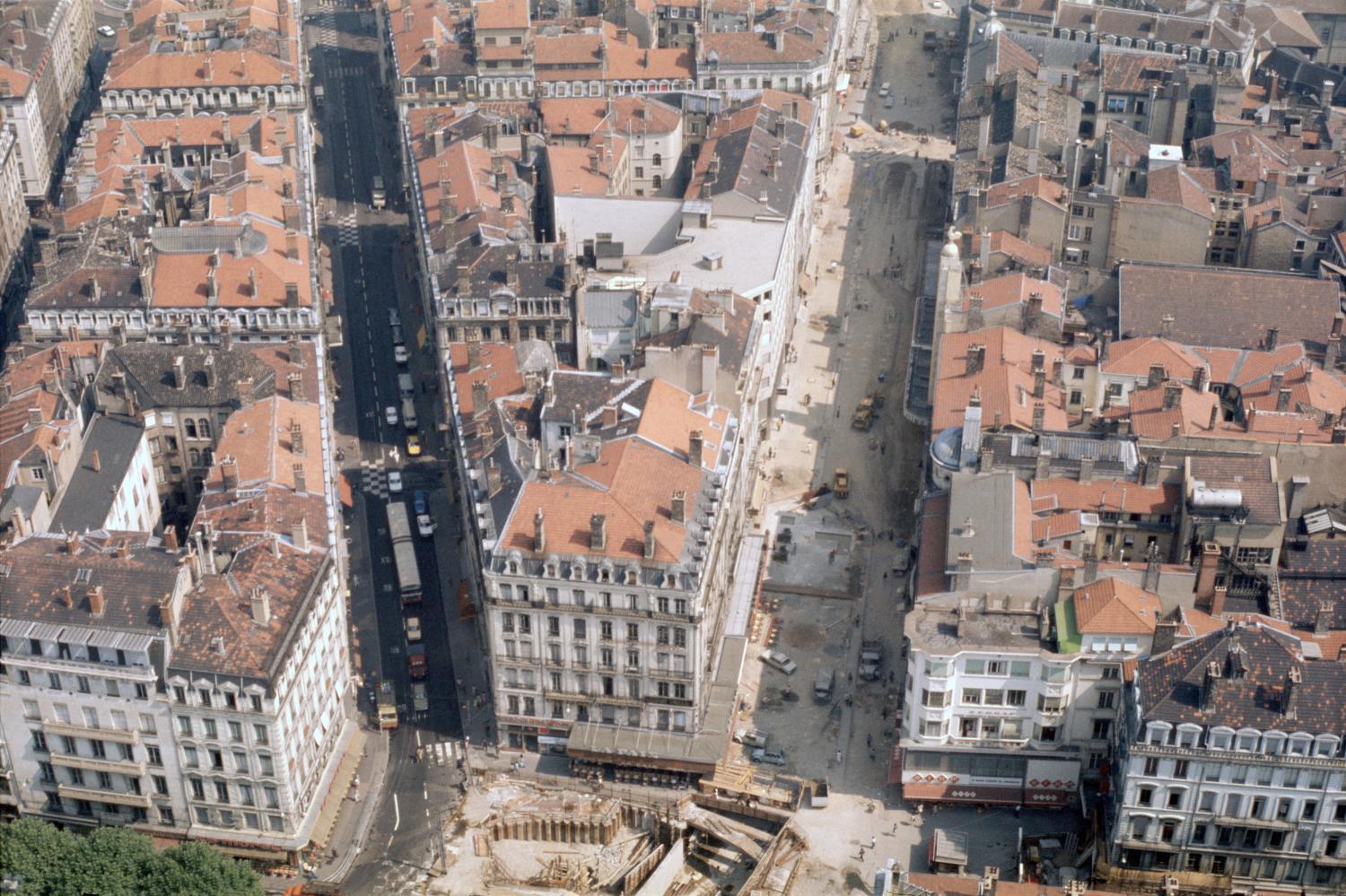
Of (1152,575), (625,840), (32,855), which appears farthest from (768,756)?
(32,855)

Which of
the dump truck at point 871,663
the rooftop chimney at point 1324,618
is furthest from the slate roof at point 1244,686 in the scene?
the dump truck at point 871,663

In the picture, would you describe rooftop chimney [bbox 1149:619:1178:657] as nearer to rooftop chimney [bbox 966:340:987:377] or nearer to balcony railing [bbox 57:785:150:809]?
rooftop chimney [bbox 966:340:987:377]

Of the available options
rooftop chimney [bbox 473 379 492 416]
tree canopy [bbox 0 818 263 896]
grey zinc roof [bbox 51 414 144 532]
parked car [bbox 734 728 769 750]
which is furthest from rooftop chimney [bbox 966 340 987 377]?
tree canopy [bbox 0 818 263 896]

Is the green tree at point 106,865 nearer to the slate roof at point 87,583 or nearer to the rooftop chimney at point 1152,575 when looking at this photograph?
the slate roof at point 87,583

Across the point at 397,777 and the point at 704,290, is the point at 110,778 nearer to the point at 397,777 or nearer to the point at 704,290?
the point at 397,777

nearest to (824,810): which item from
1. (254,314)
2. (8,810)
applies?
(8,810)

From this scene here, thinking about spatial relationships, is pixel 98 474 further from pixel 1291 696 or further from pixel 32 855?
pixel 1291 696
